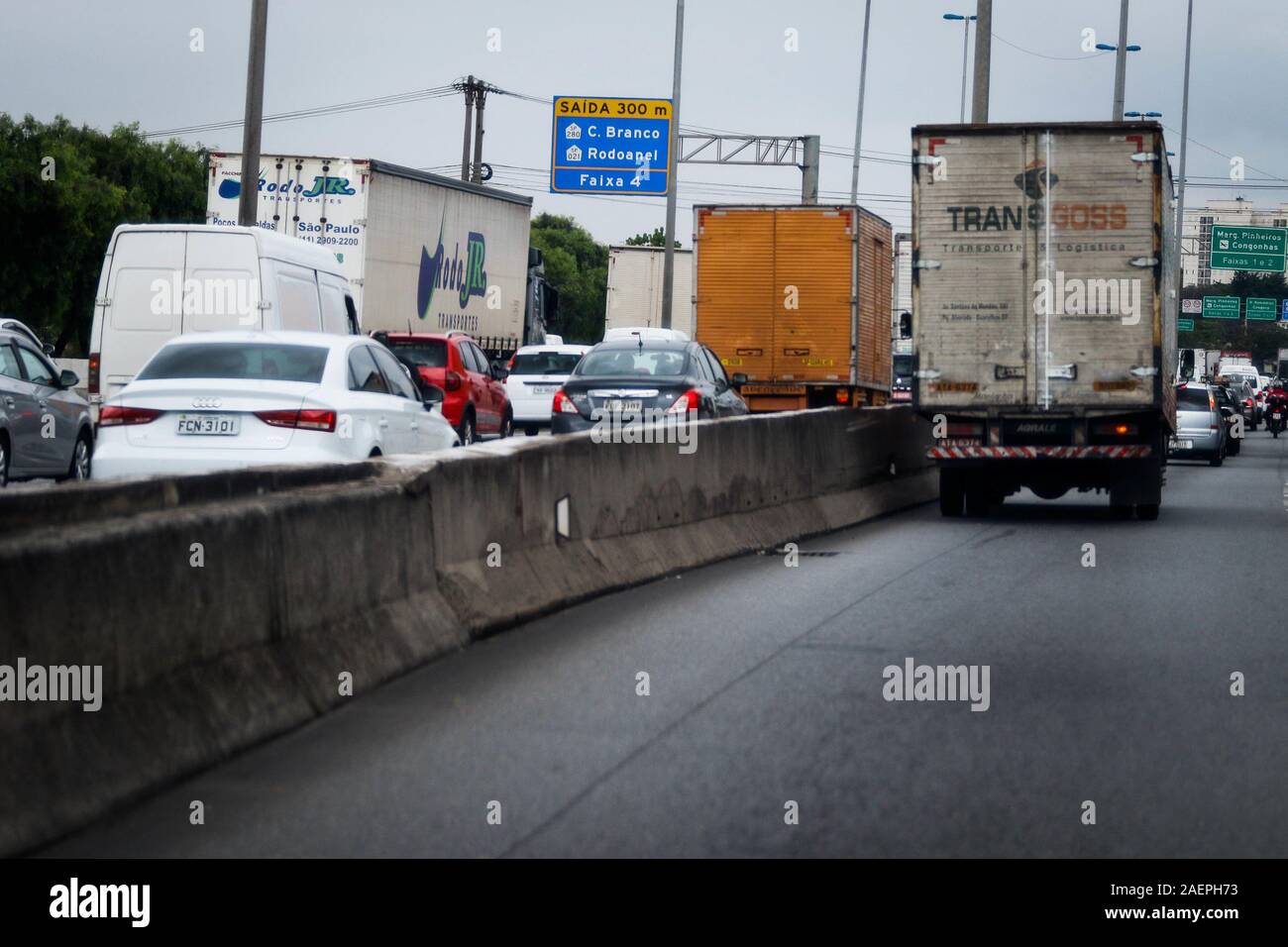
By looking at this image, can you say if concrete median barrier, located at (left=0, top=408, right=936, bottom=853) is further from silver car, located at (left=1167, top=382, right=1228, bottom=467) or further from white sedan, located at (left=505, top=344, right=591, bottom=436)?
silver car, located at (left=1167, top=382, right=1228, bottom=467)

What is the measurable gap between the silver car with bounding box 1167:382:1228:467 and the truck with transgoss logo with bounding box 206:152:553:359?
1363cm

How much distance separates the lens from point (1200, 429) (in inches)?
1422

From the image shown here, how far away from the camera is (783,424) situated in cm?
1722

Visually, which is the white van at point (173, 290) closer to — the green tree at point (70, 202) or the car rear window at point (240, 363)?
the car rear window at point (240, 363)

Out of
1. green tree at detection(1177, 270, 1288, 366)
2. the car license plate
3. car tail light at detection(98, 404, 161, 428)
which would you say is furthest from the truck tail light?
green tree at detection(1177, 270, 1288, 366)

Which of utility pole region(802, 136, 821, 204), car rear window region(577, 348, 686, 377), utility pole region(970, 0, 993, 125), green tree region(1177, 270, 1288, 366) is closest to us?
car rear window region(577, 348, 686, 377)

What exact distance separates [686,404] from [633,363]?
4.61ft

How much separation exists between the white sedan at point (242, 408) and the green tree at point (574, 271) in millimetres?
113103

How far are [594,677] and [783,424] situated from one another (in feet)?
29.5

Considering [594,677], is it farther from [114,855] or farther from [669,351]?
[669,351]

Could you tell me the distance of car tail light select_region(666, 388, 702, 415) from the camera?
20188 millimetres

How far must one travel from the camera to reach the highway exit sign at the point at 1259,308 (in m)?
95.4

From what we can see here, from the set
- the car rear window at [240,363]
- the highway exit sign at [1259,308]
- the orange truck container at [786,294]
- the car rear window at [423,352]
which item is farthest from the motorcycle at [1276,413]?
the car rear window at [240,363]
